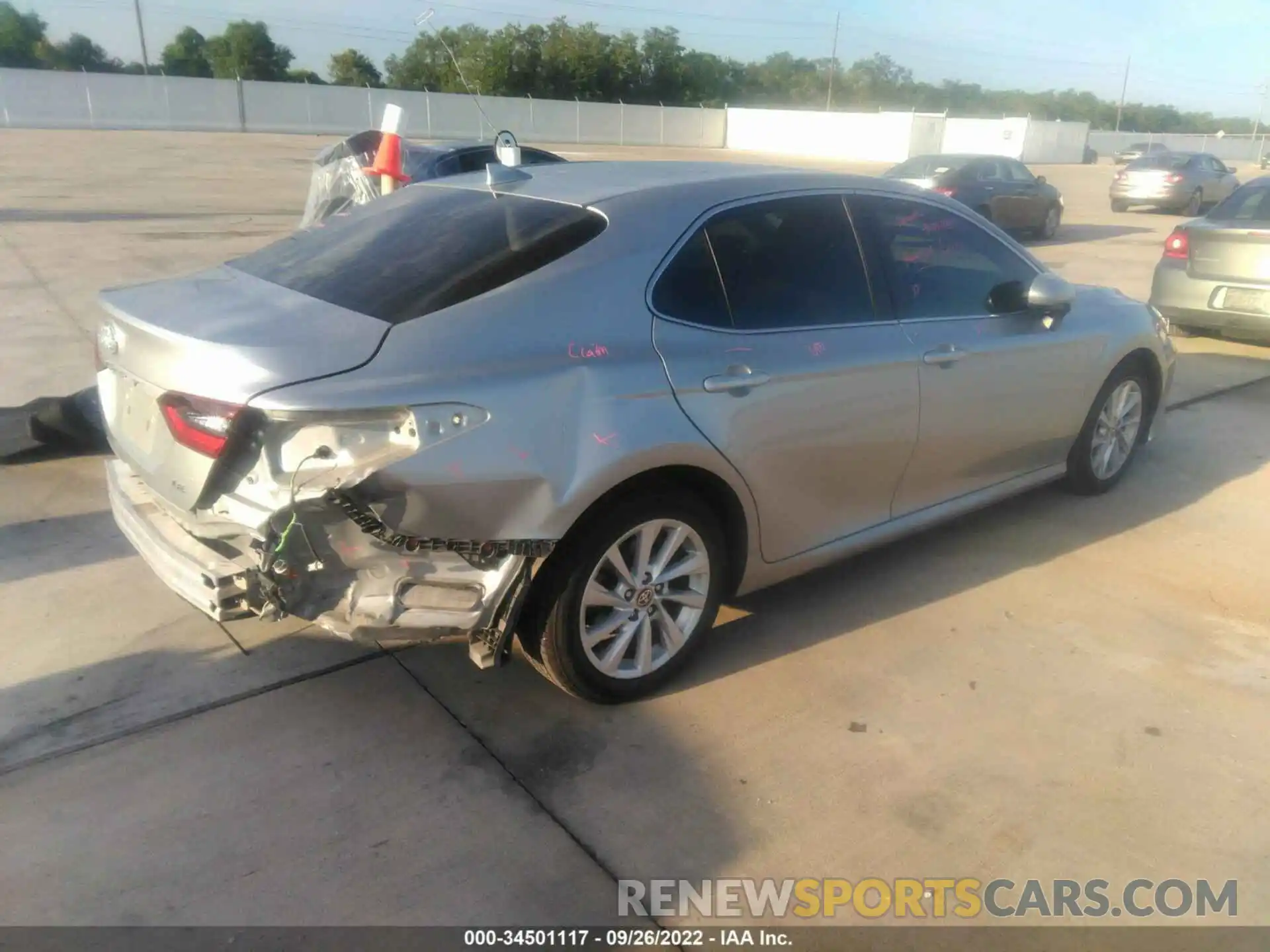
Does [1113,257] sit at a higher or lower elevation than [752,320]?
lower

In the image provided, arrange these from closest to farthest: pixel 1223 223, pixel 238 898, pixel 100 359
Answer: pixel 238 898
pixel 100 359
pixel 1223 223

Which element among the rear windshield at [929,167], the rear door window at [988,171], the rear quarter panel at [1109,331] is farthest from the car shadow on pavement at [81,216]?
the rear quarter panel at [1109,331]

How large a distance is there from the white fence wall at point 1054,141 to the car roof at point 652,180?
169 ft

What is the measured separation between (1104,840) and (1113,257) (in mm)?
14544

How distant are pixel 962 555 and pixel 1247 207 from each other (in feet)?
20.0

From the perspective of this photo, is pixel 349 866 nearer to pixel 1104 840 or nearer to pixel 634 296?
pixel 634 296

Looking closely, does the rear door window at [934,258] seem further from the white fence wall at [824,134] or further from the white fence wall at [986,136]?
the white fence wall at [824,134]

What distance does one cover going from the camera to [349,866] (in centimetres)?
265

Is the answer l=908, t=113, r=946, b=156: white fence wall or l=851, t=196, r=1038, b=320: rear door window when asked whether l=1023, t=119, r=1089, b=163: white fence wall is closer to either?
l=908, t=113, r=946, b=156: white fence wall

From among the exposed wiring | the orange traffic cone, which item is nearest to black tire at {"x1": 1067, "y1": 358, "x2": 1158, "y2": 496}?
the exposed wiring

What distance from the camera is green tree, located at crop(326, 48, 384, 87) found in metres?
66.0

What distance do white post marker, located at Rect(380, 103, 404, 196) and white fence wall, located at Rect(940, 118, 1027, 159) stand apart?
46.0 meters

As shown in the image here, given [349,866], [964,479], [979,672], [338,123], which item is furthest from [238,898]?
[338,123]

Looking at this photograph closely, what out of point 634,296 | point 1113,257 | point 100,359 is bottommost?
point 1113,257
